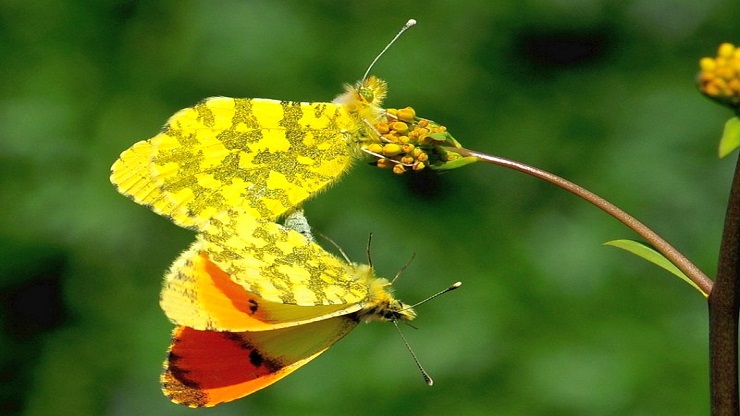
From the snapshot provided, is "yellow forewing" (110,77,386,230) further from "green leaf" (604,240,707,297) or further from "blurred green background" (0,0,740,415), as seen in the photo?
"blurred green background" (0,0,740,415)

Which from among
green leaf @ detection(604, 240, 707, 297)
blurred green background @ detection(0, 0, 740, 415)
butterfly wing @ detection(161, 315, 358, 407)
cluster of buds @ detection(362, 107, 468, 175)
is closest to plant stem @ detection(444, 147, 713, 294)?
green leaf @ detection(604, 240, 707, 297)

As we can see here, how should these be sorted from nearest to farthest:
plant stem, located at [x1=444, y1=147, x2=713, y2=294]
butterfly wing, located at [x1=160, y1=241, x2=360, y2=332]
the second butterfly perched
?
plant stem, located at [x1=444, y1=147, x2=713, y2=294] < butterfly wing, located at [x1=160, y1=241, x2=360, y2=332] < the second butterfly perched

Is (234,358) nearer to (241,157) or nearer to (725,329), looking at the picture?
(241,157)

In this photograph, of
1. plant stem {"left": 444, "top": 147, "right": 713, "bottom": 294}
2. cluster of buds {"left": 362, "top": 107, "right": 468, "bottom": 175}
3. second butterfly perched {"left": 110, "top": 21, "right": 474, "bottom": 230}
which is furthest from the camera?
second butterfly perched {"left": 110, "top": 21, "right": 474, "bottom": 230}

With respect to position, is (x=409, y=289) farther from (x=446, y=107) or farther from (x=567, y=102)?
(x=567, y=102)

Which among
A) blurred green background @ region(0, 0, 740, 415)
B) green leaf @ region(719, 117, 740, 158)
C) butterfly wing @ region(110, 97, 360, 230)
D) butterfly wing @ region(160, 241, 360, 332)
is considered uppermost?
green leaf @ region(719, 117, 740, 158)

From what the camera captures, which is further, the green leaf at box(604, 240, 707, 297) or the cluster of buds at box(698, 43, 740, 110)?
the green leaf at box(604, 240, 707, 297)
